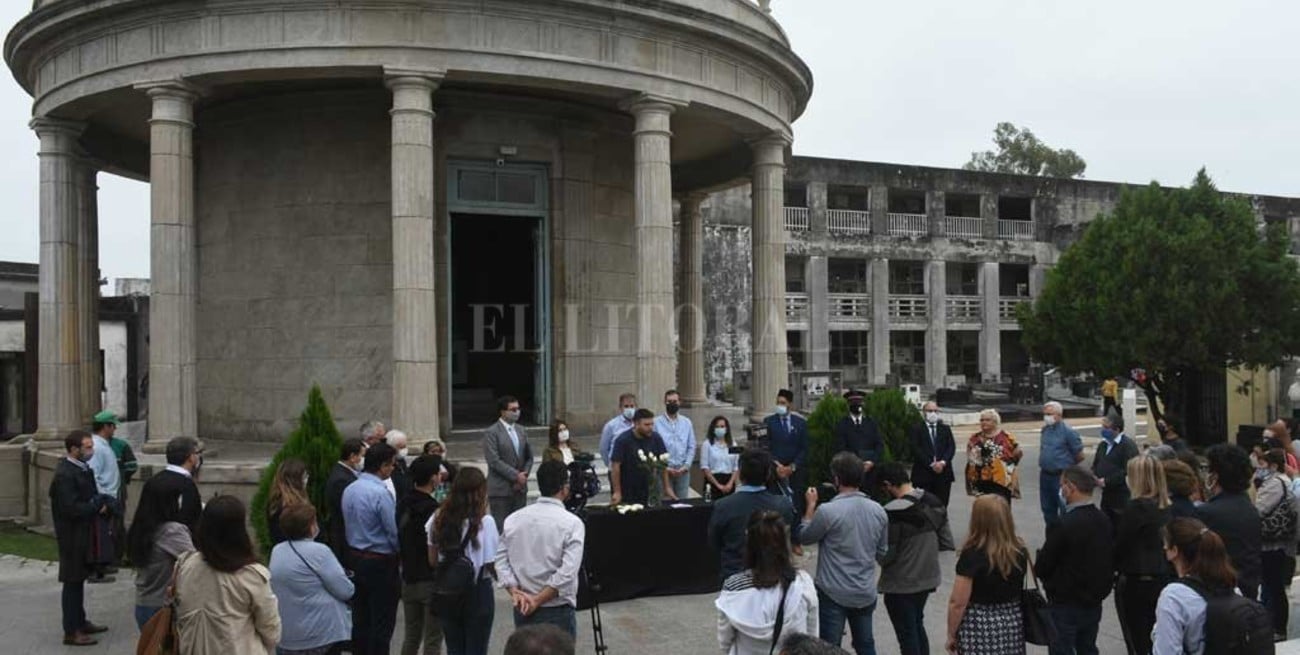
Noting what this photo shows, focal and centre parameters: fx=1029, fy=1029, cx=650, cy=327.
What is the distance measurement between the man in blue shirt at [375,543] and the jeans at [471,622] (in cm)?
79

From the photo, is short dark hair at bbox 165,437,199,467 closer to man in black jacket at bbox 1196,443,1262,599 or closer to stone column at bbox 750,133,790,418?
man in black jacket at bbox 1196,443,1262,599

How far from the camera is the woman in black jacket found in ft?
21.7

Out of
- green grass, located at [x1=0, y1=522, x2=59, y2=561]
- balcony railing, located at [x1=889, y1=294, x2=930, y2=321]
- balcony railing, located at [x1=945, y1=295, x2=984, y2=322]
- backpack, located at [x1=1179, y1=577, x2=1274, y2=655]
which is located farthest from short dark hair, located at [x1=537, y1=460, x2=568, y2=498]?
balcony railing, located at [x1=945, y1=295, x2=984, y2=322]

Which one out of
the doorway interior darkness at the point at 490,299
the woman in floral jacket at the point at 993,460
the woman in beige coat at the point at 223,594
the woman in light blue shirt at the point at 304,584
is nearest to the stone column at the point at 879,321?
the doorway interior darkness at the point at 490,299

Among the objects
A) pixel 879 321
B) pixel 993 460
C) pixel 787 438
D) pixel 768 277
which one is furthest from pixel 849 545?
pixel 879 321

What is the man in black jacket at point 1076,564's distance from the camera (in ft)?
20.6

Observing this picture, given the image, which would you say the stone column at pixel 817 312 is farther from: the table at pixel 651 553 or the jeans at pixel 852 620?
the jeans at pixel 852 620

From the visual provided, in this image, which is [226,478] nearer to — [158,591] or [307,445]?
[307,445]

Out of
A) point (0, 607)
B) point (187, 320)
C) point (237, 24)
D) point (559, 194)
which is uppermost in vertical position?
point (237, 24)

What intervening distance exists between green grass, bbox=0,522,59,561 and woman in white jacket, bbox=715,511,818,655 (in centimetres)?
1098

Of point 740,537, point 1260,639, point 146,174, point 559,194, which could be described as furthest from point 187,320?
point 1260,639

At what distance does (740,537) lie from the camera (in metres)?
6.88

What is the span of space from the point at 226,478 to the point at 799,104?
12.4 meters

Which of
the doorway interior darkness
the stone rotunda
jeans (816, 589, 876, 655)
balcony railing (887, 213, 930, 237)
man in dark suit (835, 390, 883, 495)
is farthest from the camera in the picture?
balcony railing (887, 213, 930, 237)
